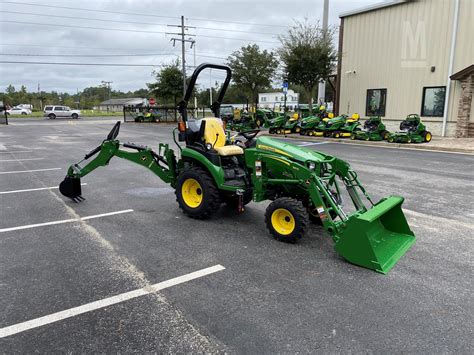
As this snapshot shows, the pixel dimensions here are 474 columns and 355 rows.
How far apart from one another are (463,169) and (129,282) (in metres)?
9.57

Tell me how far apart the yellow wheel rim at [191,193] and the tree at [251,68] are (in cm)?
2934

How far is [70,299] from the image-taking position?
11.0 ft

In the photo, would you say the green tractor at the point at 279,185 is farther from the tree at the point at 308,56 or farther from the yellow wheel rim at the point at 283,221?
the tree at the point at 308,56

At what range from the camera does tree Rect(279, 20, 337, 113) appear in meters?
21.0

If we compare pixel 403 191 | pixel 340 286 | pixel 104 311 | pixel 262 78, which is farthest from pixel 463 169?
pixel 262 78

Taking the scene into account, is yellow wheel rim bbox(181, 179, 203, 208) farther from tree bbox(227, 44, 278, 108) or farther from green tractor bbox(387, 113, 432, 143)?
tree bbox(227, 44, 278, 108)

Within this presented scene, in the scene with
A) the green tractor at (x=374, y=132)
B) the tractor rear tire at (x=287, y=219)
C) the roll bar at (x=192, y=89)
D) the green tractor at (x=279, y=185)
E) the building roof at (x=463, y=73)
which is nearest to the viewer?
the green tractor at (x=279, y=185)

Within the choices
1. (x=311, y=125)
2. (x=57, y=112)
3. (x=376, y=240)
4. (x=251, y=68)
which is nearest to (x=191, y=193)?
(x=376, y=240)

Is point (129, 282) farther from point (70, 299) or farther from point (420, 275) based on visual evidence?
point (420, 275)

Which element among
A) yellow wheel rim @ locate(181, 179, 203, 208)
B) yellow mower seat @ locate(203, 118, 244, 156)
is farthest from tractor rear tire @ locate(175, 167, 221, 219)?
yellow mower seat @ locate(203, 118, 244, 156)

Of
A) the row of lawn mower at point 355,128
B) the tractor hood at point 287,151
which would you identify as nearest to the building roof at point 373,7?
the row of lawn mower at point 355,128

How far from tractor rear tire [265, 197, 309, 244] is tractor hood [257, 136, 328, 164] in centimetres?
52

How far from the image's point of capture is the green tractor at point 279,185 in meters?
4.02

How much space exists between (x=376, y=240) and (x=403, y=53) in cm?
1796
